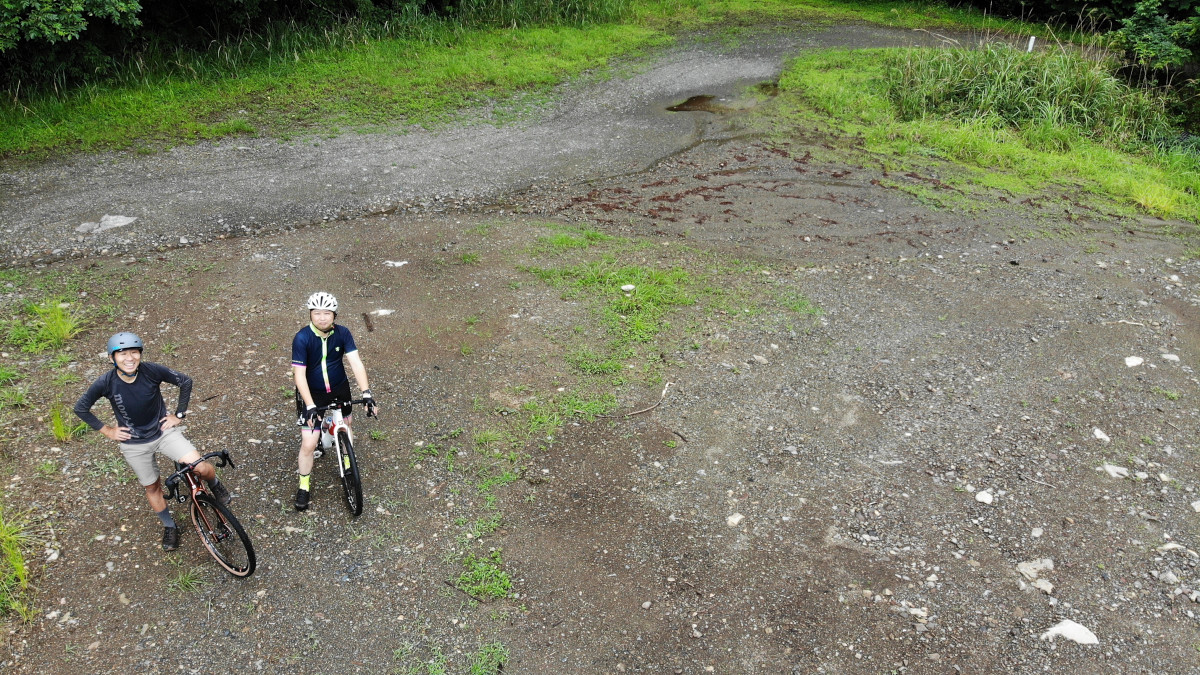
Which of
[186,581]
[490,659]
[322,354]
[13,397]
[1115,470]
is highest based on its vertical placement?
[322,354]

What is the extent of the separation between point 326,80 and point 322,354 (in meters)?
10.6

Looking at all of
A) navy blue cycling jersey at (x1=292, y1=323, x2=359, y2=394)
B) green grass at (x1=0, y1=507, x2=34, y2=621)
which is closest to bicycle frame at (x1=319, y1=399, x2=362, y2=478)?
navy blue cycling jersey at (x1=292, y1=323, x2=359, y2=394)

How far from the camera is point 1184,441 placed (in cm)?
701

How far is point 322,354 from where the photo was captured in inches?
223

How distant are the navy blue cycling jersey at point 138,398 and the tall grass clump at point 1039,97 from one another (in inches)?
539

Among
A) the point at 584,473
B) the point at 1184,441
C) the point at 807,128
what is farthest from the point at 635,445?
the point at 807,128

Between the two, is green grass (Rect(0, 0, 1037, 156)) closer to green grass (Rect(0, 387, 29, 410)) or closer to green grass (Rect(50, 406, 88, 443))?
green grass (Rect(0, 387, 29, 410))

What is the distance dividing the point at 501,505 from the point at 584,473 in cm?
77

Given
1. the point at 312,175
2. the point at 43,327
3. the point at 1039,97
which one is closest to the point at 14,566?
the point at 43,327

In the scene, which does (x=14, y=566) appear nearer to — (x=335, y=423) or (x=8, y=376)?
(x=335, y=423)

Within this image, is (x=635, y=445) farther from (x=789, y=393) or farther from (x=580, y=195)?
(x=580, y=195)

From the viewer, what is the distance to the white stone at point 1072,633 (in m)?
5.11

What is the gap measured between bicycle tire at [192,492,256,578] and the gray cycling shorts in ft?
→ 1.21

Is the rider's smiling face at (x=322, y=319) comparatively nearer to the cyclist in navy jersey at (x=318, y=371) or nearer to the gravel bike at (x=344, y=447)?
the cyclist in navy jersey at (x=318, y=371)
